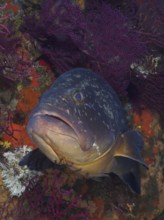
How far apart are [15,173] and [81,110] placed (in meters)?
1.69

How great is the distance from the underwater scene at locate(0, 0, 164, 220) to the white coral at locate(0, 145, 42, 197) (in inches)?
0.5

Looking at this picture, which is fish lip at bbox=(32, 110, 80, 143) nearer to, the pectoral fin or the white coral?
the pectoral fin

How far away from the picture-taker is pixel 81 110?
2.83m

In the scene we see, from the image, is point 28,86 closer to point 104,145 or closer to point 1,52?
point 1,52

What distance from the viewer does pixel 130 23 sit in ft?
17.3

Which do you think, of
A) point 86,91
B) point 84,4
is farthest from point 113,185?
point 84,4

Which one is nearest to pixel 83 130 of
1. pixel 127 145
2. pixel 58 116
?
pixel 58 116

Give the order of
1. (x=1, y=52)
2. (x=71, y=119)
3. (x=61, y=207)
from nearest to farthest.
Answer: (x=71, y=119)
(x=61, y=207)
(x=1, y=52)

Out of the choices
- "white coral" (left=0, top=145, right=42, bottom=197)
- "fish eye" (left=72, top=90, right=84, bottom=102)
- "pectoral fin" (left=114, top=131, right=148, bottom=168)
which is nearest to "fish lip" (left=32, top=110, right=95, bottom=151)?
"fish eye" (left=72, top=90, right=84, bottom=102)

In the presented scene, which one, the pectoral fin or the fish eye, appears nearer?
the fish eye

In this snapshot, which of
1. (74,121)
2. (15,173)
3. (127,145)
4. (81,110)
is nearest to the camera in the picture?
(74,121)

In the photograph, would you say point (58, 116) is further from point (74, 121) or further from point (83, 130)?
point (83, 130)

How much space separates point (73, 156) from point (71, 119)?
1.21 feet

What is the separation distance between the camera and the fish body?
2.59 metres
